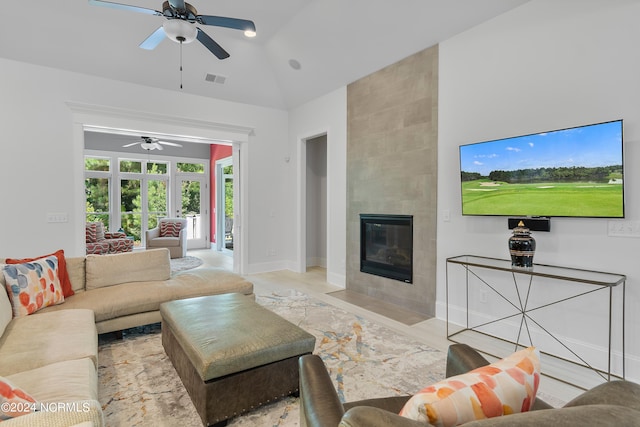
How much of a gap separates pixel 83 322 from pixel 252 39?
4.10 metres

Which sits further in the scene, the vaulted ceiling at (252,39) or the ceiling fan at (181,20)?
the vaulted ceiling at (252,39)

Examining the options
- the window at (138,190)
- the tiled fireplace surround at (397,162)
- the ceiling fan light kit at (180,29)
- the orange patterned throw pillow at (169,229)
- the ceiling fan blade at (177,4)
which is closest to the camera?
the ceiling fan blade at (177,4)

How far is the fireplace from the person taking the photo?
393 centimetres

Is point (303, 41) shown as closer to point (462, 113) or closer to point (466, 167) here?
point (462, 113)

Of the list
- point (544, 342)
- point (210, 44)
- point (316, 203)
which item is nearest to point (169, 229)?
point (316, 203)

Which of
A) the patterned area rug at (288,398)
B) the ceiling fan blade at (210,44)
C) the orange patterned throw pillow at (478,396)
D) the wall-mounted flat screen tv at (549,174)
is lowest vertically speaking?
the patterned area rug at (288,398)

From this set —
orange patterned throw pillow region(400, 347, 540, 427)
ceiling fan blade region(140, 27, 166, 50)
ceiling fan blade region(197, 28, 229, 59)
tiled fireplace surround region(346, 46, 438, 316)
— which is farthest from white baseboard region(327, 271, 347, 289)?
orange patterned throw pillow region(400, 347, 540, 427)

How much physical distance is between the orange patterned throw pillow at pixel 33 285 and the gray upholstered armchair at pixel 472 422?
7.85 feet

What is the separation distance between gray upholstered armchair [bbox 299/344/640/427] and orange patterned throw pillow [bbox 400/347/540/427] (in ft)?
0.30

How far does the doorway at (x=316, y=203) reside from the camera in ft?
21.5

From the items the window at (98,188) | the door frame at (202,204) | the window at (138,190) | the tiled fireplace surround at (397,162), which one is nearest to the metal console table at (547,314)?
the tiled fireplace surround at (397,162)

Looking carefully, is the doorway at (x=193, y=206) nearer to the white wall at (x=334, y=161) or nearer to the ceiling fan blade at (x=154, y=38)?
the white wall at (x=334, y=161)

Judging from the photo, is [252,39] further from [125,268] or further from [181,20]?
[125,268]

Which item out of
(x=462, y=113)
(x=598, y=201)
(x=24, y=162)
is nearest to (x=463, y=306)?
(x=598, y=201)
